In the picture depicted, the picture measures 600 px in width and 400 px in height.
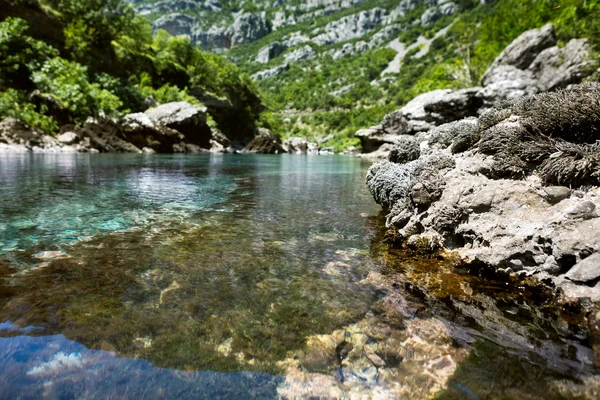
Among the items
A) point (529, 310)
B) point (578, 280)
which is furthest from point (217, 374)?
point (578, 280)

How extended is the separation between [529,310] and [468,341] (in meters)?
0.97

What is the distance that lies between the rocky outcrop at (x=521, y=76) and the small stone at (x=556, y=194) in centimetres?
1889

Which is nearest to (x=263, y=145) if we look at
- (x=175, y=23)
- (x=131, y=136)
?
(x=131, y=136)

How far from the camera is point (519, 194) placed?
4066 mm

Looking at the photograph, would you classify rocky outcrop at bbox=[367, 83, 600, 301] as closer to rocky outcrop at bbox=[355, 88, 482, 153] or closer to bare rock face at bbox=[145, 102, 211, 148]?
rocky outcrop at bbox=[355, 88, 482, 153]

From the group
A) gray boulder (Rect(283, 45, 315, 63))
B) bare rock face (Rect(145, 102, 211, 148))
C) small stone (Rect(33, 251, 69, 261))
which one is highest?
gray boulder (Rect(283, 45, 315, 63))

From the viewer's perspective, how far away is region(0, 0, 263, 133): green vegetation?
105 ft

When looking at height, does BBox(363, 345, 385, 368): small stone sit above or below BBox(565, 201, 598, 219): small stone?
below

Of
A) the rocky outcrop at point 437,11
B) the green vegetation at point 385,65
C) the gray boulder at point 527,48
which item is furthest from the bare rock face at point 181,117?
the rocky outcrop at point 437,11

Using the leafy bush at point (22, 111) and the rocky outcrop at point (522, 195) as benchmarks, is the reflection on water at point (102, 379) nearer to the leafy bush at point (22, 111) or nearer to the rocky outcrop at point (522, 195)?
the rocky outcrop at point (522, 195)

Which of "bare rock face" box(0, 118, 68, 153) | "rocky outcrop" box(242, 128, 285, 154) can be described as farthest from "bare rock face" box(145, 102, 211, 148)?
"rocky outcrop" box(242, 128, 285, 154)

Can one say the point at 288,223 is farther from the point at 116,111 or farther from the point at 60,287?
the point at 116,111

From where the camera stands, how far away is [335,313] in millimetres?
3090

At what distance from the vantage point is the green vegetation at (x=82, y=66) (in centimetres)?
3209
